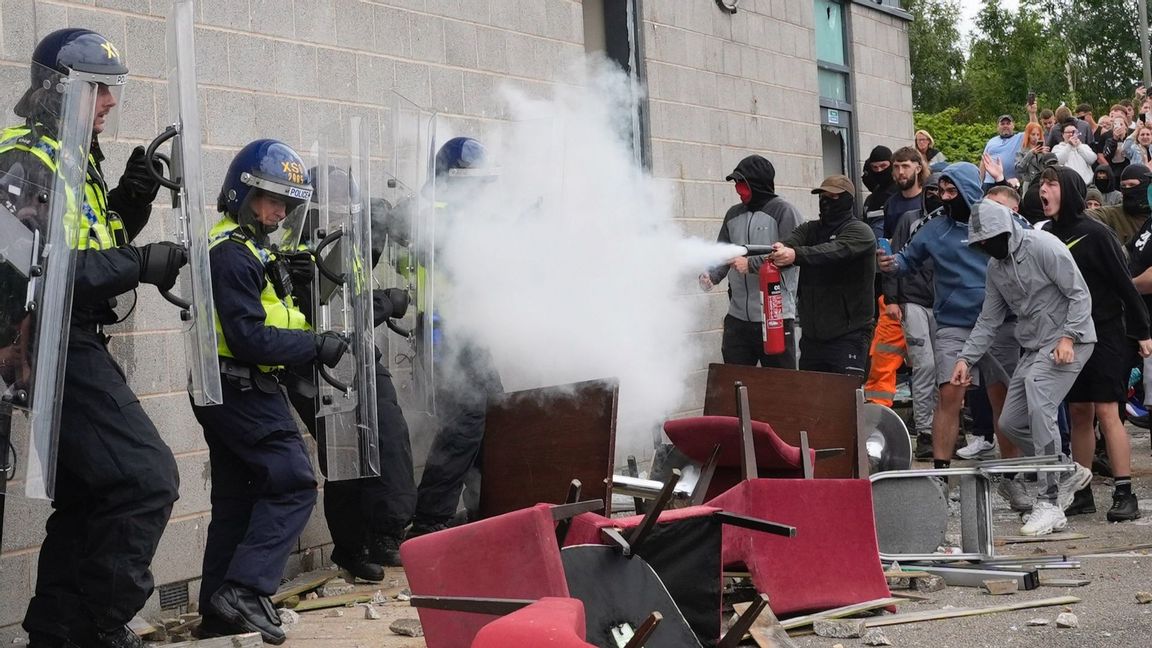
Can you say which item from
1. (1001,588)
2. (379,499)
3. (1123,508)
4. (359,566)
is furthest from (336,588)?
(1123,508)

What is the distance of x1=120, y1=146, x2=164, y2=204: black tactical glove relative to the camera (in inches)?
194

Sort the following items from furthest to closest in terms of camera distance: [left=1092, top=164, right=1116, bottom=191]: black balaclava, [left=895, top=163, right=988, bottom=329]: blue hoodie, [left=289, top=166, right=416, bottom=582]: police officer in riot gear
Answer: [left=1092, top=164, right=1116, bottom=191]: black balaclava → [left=895, top=163, right=988, bottom=329]: blue hoodie → [left=289, top=166, right=416, bottom=582]: police officer in riot gear

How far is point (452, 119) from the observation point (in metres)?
7.75

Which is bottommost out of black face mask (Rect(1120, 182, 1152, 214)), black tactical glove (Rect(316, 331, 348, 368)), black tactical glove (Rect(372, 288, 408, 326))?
black tactical glove (Rect(316, 331, 348, 368))

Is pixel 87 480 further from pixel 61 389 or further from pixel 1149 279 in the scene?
pixel 1149 279

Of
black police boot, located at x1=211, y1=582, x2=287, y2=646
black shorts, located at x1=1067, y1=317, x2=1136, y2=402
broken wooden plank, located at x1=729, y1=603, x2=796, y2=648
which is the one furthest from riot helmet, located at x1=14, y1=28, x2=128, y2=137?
black shorts, located at x1=1067, y1=317, x2=1136, y2=402

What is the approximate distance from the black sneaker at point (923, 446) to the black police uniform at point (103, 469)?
6261 mm

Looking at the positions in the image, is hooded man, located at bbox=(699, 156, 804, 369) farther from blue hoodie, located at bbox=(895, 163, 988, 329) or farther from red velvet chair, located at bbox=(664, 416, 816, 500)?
red velvet chair, located at bbox=(664, 416, 816, 500)

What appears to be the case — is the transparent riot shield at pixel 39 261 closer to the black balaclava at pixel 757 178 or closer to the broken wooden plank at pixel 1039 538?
the broken wooden plank at pixel 1039 538

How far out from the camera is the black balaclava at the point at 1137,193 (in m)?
9.66

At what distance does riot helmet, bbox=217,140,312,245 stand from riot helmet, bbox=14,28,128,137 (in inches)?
25.3

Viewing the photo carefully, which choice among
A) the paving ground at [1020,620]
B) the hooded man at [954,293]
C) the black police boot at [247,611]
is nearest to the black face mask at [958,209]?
the hooded man at [954,293]

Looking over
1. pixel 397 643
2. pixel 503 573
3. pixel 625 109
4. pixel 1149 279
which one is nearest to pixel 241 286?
pixel 397 643

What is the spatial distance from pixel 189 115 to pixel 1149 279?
626 cm
